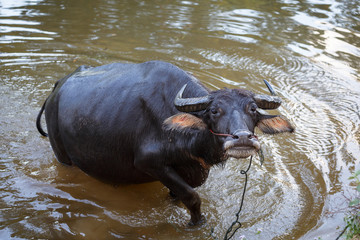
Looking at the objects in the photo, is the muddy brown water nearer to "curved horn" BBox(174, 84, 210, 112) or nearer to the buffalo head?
the buffalo head

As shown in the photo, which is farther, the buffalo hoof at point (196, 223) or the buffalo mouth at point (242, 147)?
the buffalo hoof at point (196, 223)

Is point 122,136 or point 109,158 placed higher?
point 122,136

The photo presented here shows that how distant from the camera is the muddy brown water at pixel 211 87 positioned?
5.06 m

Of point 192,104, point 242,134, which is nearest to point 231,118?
point 242,134

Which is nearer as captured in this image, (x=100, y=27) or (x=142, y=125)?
(x=142, y=125)

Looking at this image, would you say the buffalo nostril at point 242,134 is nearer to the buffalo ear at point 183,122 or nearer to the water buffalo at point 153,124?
the water buffalo at point 153,124

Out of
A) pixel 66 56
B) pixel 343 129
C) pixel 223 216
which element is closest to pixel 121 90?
pixel 223 216

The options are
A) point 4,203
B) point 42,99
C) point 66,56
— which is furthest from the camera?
point 66,56

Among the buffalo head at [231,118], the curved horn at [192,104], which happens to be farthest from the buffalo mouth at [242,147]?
the curved horn at [192,104]

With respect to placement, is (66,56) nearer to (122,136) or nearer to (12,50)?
(12,50)

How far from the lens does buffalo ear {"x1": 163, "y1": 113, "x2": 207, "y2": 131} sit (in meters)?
4.25

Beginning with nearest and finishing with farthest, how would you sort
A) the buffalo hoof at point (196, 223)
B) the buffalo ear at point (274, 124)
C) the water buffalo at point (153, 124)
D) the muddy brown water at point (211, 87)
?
1. the water buffalo at point (153, 124)
2. the buffalo ear at point (274, 124)
3. the buffalo hoof at point (196, 223)
4. the muddy brown water at point (211, 87)

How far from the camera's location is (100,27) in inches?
456

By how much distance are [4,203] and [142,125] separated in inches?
77.8
